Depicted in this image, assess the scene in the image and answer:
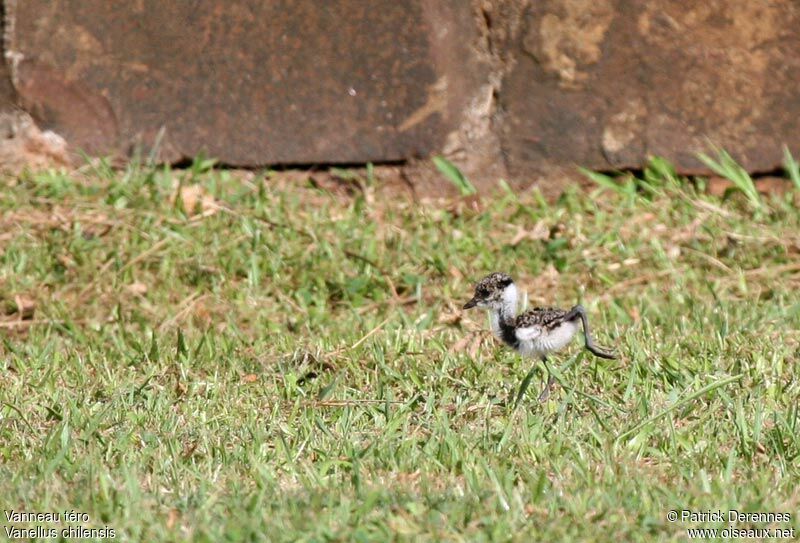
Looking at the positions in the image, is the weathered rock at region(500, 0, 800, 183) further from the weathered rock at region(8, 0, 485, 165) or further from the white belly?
the white belly

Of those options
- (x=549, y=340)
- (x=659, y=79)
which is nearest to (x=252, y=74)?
(x=659, y=79)

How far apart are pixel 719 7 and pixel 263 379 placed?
10.5 feet

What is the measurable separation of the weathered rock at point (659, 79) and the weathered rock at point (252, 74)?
37 cm

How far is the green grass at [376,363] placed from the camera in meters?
3.32

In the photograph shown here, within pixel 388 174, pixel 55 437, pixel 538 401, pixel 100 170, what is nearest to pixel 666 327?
pixel 538 401

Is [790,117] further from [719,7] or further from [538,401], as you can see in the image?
[538,401]

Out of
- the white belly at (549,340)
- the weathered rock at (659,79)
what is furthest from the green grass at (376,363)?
the weathered rock at (659,79)

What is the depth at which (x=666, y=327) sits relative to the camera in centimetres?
510

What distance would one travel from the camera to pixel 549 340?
418cm

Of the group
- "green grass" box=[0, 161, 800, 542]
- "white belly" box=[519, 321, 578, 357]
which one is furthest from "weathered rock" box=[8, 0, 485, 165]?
"white belly" box=[519, 321, 578, 357]

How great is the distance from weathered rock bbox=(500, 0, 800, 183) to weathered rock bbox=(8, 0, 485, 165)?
1.20 feet

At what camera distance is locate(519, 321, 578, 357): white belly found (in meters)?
4.16

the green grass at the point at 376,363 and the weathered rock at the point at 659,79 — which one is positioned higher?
the weathered rock at the point at 659,79

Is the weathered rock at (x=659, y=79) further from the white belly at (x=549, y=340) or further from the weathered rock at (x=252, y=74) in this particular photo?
the white belly at (x=549, y=340)
